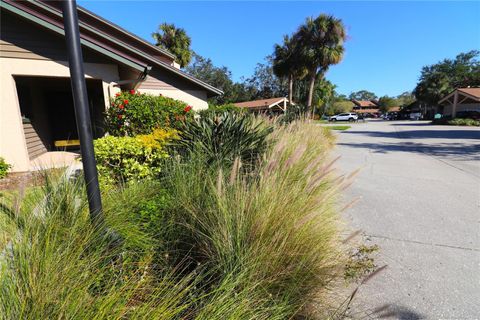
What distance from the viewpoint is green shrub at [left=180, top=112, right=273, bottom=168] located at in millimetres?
4070

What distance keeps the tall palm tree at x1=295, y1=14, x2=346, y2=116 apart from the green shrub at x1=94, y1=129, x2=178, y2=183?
977 inches

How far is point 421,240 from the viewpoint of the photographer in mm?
3277

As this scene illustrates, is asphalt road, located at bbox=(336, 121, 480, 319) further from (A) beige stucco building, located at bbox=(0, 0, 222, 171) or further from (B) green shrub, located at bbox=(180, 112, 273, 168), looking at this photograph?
(A) beige stucco building, located at bbox=(0, 0, 222, 171)

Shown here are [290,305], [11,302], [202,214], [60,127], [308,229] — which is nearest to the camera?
[11,302]

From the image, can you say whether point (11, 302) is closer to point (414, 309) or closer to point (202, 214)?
point (202, 214)

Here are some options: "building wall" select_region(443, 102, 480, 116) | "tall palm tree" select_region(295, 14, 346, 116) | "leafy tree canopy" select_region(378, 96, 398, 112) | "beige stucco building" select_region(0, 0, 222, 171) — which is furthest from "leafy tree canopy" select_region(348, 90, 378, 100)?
"beige stucco building" select_region(0, 0, 222, 171)

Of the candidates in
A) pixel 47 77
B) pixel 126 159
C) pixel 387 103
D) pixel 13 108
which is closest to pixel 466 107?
pixel 126 159

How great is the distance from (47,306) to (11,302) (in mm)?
150

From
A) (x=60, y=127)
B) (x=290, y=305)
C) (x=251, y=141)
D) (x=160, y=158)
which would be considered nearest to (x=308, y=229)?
(x=290, y=305)

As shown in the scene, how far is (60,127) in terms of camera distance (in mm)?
11445

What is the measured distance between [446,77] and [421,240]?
68012 mm

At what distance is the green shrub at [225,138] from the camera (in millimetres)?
4070

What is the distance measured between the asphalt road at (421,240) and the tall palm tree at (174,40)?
93.4 ft

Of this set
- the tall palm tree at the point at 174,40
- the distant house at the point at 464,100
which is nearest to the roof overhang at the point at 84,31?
the tall palm tree at the point at 174,40
